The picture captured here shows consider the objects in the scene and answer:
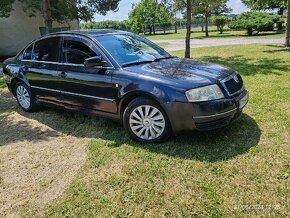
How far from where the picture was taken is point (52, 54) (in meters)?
5.29

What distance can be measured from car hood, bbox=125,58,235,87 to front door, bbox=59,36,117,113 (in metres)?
0.44

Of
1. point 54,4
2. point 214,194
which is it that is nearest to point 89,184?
point 214,194

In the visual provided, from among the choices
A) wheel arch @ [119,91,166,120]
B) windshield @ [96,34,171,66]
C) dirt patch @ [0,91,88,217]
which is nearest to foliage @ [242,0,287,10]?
windshield @ [96,34,171,66]

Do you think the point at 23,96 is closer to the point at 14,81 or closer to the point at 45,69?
the point at 14,81

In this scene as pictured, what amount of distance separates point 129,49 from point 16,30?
1585 centimetres

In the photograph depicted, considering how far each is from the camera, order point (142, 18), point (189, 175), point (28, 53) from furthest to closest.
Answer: point (142, 18)
point (28, 53)
point (189, 175)

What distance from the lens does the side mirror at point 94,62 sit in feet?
14.1

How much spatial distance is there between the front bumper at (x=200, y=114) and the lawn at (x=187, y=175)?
1.11 ft

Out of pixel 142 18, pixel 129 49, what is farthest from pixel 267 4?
pixel 142 18

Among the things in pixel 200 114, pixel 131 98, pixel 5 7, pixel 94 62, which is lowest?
pixel 200 114

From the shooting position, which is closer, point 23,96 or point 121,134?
point 121,134

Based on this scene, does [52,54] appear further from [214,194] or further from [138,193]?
[214,194]

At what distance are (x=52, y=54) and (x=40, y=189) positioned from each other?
2.68m

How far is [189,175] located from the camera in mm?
3426
